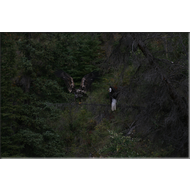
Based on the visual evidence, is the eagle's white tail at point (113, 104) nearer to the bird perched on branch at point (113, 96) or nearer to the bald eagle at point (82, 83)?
the bird perched on branch at point (113, 96)

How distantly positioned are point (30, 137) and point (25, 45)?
1.96 metres

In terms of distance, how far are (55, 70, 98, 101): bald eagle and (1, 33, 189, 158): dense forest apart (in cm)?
8

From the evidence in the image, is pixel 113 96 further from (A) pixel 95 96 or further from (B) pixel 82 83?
(B) pixel 82 83

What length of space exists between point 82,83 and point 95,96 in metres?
0.39

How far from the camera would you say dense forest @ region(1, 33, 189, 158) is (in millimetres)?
3184

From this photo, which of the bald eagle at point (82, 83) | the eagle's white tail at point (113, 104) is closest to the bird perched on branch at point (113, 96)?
the eagle's white tail at point (113, 104)

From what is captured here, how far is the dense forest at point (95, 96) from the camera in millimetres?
3184

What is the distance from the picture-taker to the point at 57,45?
431cm

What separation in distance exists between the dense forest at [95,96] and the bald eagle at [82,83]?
0.28 feet

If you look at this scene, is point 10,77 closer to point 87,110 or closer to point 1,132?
point 1,132

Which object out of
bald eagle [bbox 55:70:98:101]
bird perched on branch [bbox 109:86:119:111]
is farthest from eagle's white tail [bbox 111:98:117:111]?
bald eagle [bbox 55:70:98:101]

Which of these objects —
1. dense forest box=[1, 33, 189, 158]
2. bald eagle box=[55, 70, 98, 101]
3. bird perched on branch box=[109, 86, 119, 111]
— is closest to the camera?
dense forest box=[1, 33, 189, 158]

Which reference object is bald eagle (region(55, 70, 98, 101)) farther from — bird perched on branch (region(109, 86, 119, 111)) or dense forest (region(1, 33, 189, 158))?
bird perched on branch (region(109, 86, 119, 111))
